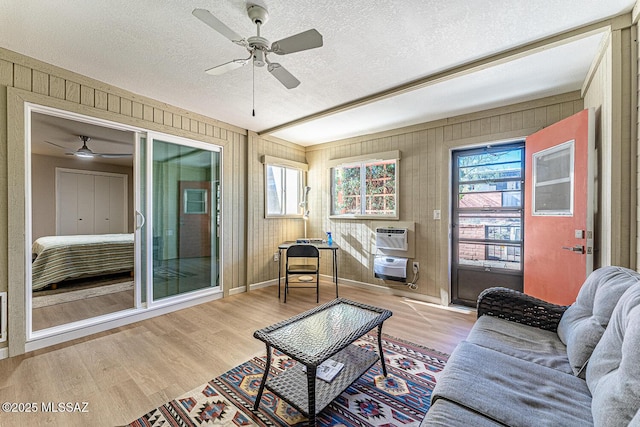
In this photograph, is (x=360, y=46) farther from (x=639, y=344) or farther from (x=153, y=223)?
(x=153, y=223)

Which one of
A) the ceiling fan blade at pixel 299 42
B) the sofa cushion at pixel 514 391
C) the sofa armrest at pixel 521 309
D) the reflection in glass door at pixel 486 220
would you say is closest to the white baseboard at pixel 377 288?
the reflection in glass door at pixel 486 220

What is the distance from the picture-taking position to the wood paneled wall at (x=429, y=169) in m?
2.96

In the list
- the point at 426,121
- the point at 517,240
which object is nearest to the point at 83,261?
the point at 426,121

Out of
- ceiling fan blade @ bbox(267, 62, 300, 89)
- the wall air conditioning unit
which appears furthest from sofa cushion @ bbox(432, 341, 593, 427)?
the wall air conditioning unit

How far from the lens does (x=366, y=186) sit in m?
4.27

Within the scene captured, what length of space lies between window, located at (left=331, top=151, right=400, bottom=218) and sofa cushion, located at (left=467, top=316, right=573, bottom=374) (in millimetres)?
2305

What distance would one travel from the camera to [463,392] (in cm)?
106

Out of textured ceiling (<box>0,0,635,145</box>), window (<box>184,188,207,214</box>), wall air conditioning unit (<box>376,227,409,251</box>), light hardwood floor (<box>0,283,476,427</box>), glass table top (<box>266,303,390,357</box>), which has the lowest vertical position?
light hardwood floor (<box>0,283,476,427</box>)

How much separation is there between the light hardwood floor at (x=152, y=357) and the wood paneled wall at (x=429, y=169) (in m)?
0.62

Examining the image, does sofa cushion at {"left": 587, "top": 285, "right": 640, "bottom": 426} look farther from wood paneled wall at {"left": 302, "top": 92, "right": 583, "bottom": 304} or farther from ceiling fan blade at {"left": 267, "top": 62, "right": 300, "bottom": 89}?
wood paneled wall at {"left": 302, "top": 92, "right": 583, "bottom": 304}

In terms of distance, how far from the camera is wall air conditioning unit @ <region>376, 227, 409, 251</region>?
3729 mm

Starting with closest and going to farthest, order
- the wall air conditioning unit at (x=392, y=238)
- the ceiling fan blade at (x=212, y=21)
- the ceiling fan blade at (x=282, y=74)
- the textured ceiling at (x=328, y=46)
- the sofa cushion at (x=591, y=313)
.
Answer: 1. the sofa cushion at (x=591, y=313)
2. the ceiling fan blade at (x=212, y=21)
3. the textured ceiling at (x=328, y=46)
4. the ceiling fan blade at (x=282, y=74)
5. the wall air conditioning unit at (x=392, y=238)

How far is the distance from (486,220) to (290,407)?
3023 mm

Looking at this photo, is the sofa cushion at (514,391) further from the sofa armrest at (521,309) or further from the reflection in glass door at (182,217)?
the reflection in glass door at (182,217)
